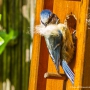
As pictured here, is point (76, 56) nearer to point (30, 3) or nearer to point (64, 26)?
point (64, 26)

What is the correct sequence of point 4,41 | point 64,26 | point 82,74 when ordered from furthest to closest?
point 4,41
point 64,26
point 82,74

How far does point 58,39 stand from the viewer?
90 centimetres

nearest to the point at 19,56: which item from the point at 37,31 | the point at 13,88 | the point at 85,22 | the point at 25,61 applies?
the point at 25,61

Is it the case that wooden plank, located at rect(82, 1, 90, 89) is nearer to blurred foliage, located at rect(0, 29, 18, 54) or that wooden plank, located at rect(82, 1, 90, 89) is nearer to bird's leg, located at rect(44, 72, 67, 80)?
bird's leg, located at rect(44, 72, 67, 80)

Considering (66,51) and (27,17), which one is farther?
(27,17)

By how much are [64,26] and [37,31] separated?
0.30 feet

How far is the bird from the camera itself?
89 centimetres

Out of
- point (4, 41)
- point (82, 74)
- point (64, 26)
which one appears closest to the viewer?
point (82, 74)

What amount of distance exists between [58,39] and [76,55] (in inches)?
2.7

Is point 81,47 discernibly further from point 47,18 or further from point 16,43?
point 16,43

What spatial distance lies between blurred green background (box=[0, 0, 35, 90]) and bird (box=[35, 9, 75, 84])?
0.41 meters

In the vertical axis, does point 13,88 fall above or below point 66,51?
below

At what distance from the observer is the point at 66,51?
36.3 inches

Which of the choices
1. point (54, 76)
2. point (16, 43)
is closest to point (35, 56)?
point (54, 76)
